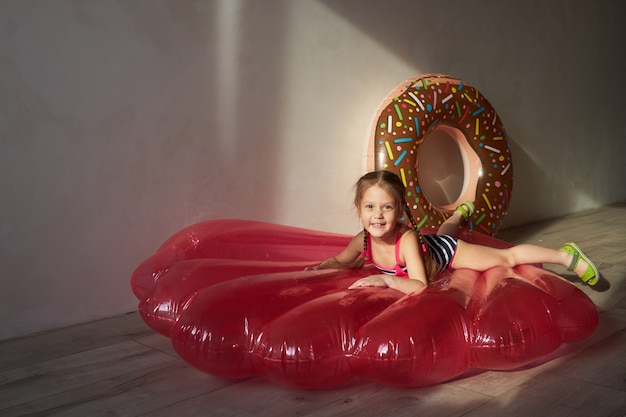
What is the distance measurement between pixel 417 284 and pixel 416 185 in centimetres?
104

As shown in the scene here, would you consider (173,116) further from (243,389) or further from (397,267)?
(243,389)

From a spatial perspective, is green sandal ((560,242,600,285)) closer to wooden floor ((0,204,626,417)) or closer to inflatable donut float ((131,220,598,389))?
wooden floor ((0,204,626,417))

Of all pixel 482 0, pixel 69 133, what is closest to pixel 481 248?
pixel 69 133

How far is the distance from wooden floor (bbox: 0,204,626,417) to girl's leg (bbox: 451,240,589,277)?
12.5 inches

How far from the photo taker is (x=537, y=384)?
5.90 feet

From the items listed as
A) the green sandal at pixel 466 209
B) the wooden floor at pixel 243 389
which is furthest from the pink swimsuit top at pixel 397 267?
the green sandal at pixel 466 209

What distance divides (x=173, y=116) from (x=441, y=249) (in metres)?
1.15

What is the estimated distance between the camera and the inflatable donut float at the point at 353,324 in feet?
5.60

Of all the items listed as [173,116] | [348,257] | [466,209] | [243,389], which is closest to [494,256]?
[348,257]

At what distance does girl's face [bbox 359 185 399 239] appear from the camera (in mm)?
2178

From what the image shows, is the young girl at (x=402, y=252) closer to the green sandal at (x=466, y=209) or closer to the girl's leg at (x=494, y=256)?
the girl's leg at (x=494, y=256)

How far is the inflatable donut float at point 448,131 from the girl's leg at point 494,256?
622mm

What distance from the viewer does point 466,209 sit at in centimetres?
323

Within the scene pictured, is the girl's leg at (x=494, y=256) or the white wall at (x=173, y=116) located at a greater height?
the white wall at (x=173, y=116)
